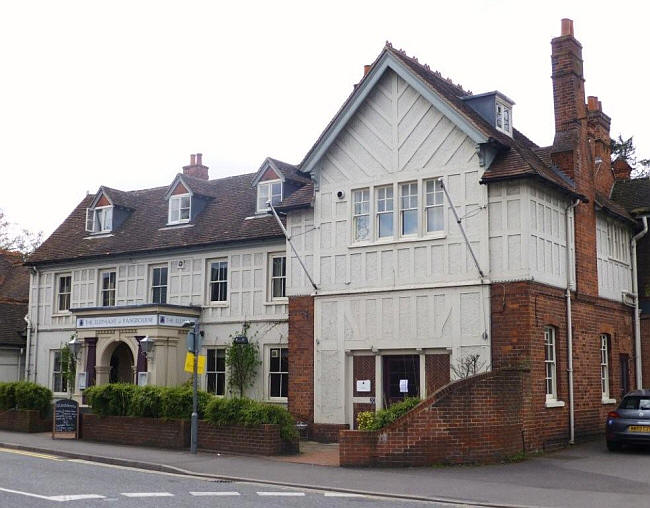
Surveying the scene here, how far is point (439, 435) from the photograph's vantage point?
17.0 metres

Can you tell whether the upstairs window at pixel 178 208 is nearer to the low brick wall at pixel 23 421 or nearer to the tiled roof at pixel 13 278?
the low brick wall at pixel 23 421

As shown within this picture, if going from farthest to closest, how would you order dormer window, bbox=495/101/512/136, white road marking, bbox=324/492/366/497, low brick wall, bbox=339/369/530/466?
dormer window, bbox=495/101/512/136, low brick wall, bbox=339/369/530/466, white road marking, bbox=324/492/366/497

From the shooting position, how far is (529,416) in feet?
62.1

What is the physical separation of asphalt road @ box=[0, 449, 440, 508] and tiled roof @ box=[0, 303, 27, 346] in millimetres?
18780

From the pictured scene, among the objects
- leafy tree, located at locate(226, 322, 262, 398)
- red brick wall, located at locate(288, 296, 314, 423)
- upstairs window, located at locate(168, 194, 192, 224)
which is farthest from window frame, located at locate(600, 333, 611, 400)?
upstairs window, located at locate(168, 194, 192, 224)

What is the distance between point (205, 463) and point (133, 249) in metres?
13.7

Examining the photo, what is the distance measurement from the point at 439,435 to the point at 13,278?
101ft

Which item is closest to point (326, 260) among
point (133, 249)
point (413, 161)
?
point (413, 161)

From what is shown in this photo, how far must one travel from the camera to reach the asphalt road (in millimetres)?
12148

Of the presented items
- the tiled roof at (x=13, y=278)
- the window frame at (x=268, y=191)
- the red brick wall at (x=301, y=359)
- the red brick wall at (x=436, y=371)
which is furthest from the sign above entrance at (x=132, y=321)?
the tiled roof at (x=13, y=278)

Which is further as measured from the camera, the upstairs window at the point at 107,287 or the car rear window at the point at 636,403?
the upstairs window at the point at 107,287

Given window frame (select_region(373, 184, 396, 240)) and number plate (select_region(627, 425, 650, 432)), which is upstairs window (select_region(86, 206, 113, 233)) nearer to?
window frame (select_region(373, 184, 396, 240))

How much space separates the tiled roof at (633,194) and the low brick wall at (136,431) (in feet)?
51.0

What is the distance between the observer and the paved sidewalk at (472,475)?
13.6 m
